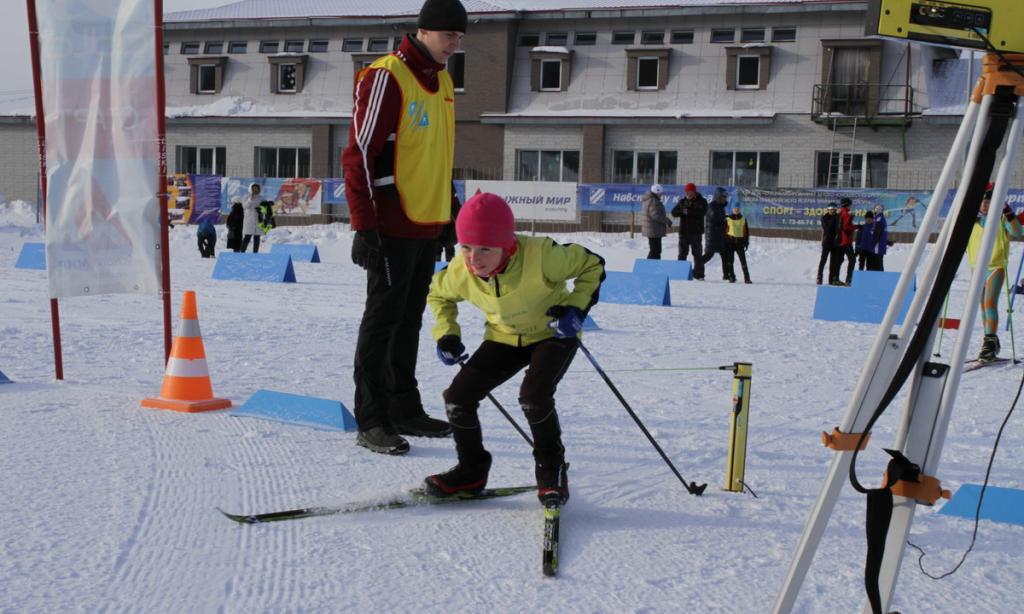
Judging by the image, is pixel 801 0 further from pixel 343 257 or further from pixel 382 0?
pixel 343 257

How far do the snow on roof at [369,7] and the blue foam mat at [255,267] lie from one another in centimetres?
1719

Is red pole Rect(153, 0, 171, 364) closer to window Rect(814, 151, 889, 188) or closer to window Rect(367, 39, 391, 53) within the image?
window Rect(814, 151, 889, 188)

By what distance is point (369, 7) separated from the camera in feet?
115

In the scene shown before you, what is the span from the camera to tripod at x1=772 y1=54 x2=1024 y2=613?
225 centimetres

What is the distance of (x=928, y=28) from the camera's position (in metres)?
2.25

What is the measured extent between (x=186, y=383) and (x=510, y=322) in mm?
2349

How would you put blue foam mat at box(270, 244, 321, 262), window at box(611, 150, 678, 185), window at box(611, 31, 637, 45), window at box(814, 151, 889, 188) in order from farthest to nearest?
window at box(611, 31, 637, 45), window at box(611, 150, 678, 185), window at box(814, 151, 889, 188), blue foam mat at box(270, 244, 321, 262)

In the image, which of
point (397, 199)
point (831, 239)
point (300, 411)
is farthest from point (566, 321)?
point (831, 239)

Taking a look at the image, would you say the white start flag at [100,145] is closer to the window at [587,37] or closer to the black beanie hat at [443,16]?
the black beanie hat at [443,16]

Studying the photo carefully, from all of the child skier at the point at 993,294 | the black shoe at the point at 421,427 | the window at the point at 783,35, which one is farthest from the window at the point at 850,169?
the black shoe at the point at 421,427

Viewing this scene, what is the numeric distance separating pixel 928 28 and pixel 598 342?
6.65 m

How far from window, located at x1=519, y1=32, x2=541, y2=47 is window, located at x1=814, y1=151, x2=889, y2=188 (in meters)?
9.35

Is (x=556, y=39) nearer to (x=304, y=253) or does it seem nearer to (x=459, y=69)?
(x=459, y=69)

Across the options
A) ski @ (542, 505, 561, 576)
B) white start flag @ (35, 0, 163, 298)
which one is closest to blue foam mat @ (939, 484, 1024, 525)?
ski @ (542, 505, 561, 576)
